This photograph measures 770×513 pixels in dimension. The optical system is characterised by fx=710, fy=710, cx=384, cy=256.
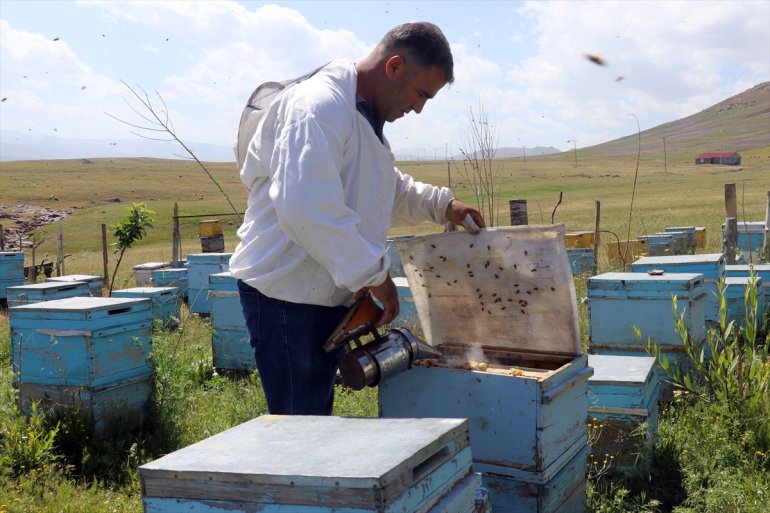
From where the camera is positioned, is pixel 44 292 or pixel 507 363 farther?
pixel 44 292

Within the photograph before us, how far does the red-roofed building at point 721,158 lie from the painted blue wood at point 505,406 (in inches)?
2957

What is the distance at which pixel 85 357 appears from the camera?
182 inches

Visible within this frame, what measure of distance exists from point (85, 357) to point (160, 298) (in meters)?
2.67

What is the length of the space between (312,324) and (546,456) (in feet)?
3.28

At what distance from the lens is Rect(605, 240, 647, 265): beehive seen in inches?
384

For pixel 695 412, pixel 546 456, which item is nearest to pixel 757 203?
pixel 695 412

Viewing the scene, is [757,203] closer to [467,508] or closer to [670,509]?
[670,509]

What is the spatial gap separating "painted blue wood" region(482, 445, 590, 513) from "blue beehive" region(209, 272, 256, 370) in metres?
3.79

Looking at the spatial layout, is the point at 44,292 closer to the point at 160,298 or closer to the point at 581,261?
the point at 160,298

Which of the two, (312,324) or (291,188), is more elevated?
(291,188)

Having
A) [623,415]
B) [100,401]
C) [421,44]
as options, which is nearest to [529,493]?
[623,415]

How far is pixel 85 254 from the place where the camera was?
28.0m

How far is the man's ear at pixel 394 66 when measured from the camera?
2.53 m

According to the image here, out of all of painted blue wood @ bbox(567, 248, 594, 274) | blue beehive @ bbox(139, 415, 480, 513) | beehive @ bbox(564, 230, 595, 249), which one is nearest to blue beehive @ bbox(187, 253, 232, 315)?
painted blue wood @ bbox(567, 248, 594, 274)
